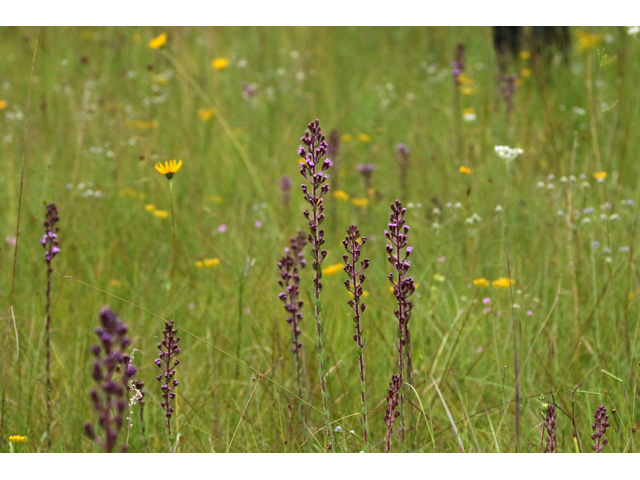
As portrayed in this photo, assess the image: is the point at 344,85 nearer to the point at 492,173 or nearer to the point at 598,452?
the point at 492,173

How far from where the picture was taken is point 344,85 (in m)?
5.62

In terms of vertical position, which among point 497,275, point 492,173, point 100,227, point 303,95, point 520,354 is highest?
point 303,95

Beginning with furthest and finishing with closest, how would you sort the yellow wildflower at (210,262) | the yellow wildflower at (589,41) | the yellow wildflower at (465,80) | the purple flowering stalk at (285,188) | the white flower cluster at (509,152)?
the yellow wildflower at (589,41), the yellow wildflower at (465,80), the purple flowering stalk at (285,188), the yellow wildflower at (210,262), the white flower cluster at (509,152)

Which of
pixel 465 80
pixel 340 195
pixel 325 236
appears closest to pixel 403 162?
pixel 340 195

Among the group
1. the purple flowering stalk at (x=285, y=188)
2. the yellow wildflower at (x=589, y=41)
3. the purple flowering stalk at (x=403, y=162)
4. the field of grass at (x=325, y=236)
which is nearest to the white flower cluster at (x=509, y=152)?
the field of grass at (x=325, y=236)

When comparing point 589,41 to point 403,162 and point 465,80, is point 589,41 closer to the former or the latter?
point 465,80

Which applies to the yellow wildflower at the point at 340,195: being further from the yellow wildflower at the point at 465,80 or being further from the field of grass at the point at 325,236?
the yellow wildflower at the point at 465,80

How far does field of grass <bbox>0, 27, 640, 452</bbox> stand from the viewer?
88.4 inches

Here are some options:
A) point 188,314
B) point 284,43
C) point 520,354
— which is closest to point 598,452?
point 520,354

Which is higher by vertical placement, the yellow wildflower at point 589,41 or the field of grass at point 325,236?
the yellow wildflower at point 589,41

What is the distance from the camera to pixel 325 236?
12.2 ft

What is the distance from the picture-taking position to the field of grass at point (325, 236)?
88.4 inches

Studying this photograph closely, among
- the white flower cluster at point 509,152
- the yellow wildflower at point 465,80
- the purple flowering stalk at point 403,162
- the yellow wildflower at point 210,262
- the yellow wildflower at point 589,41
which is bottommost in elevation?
the yellow wildflower at point 210,262

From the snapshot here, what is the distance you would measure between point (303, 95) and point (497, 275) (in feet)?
8.55
